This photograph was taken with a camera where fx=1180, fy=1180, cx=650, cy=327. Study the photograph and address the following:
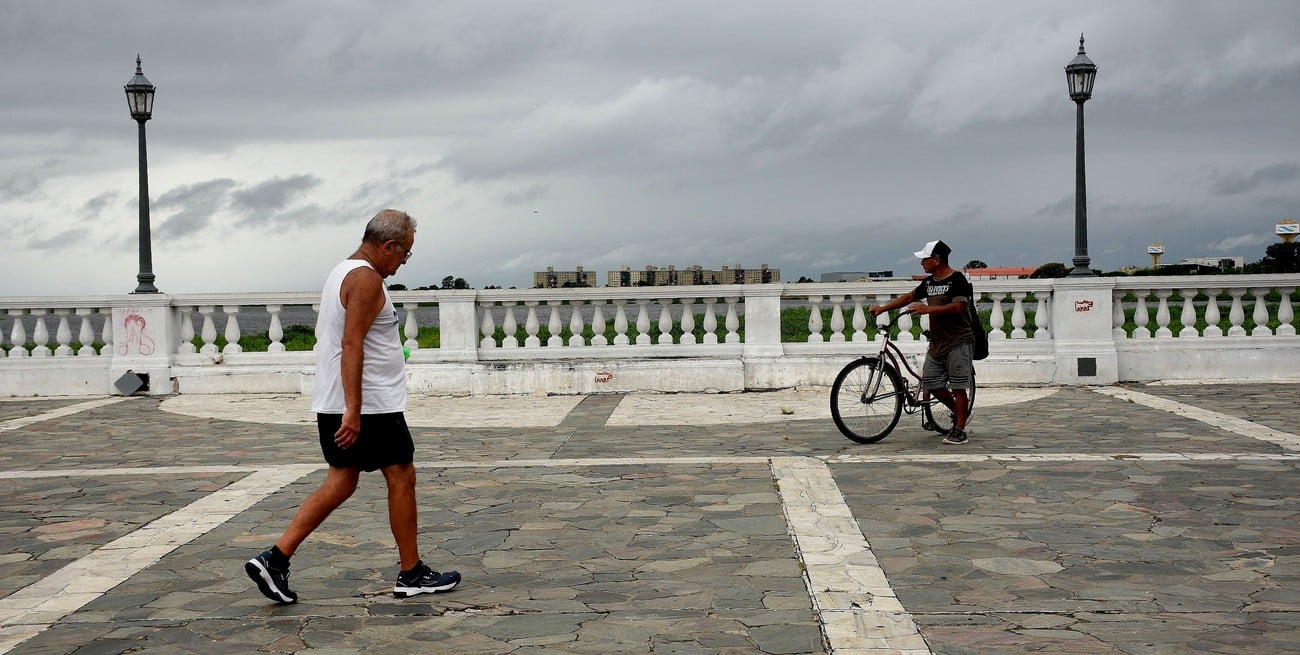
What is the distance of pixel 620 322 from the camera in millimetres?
15086

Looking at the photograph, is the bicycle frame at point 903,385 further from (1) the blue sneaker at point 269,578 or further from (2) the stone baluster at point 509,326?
(2) the stone baluster at point 509,326

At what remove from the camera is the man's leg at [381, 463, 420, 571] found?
5340 mm

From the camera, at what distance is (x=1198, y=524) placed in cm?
659

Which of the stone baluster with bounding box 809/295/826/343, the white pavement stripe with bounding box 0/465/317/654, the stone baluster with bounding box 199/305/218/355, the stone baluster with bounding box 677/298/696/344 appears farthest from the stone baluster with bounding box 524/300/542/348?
the white pavement stripe with bounding box 0/465/317/654

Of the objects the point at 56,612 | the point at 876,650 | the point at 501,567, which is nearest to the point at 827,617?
the point at 876,650

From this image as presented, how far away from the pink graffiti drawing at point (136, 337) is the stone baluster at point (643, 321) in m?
6.56

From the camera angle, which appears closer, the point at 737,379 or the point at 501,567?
the point at 501,567

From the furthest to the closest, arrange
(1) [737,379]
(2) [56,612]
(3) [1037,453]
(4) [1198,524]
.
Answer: (1) [737,379] → (3) [1037,453] → (4) [1198,524] → (2) [56,612]

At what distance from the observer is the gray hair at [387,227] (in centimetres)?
523

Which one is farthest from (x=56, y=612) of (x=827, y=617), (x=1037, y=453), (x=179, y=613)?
(x=1037, y=453)

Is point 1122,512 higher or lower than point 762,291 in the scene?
lower

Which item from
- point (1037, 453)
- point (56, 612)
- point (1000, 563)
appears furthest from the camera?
point (1037, 453)

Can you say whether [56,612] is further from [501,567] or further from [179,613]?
[501,567]

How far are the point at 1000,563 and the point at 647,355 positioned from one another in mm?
9477
